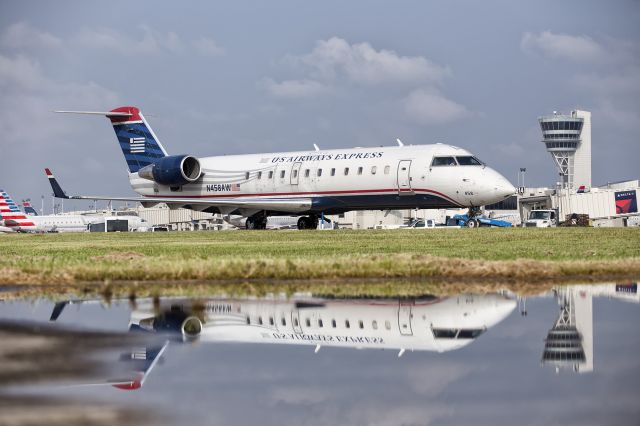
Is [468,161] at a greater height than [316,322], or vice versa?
[468,161]

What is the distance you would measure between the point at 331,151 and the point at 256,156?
4755 mm

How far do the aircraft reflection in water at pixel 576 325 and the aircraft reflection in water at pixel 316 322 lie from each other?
842 millimetres

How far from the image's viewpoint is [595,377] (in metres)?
8.44

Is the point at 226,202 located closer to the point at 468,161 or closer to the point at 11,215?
the point at 468,161

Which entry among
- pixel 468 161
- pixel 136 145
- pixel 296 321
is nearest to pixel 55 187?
pixel 136 145

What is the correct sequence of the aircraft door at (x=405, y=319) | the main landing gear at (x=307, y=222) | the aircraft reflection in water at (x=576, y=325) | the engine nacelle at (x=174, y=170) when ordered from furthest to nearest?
the engine nacelle at (x=174, y=170)
the main landing gear at (x=307, y=222)
the aircraft door at (x=405, y=319)
the aircraft reflection in water at (x=576, y=325)

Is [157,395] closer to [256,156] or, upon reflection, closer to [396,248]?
[396,248]

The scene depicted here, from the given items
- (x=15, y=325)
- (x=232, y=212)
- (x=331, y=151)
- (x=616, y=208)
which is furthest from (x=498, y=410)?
(x=616, y=208)

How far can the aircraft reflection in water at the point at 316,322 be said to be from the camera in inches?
421

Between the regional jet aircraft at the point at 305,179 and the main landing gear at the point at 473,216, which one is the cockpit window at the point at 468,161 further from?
the main landing gear at the point at 473,216

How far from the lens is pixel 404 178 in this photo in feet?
146

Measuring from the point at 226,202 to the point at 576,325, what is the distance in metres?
39.6

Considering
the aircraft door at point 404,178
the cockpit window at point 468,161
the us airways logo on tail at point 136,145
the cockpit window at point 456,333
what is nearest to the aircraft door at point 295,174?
the aircraft door at point 404,178

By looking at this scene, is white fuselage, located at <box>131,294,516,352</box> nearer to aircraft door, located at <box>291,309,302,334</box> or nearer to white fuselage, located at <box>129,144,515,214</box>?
aircraft door, located at <box>291,309,302,334</box>
